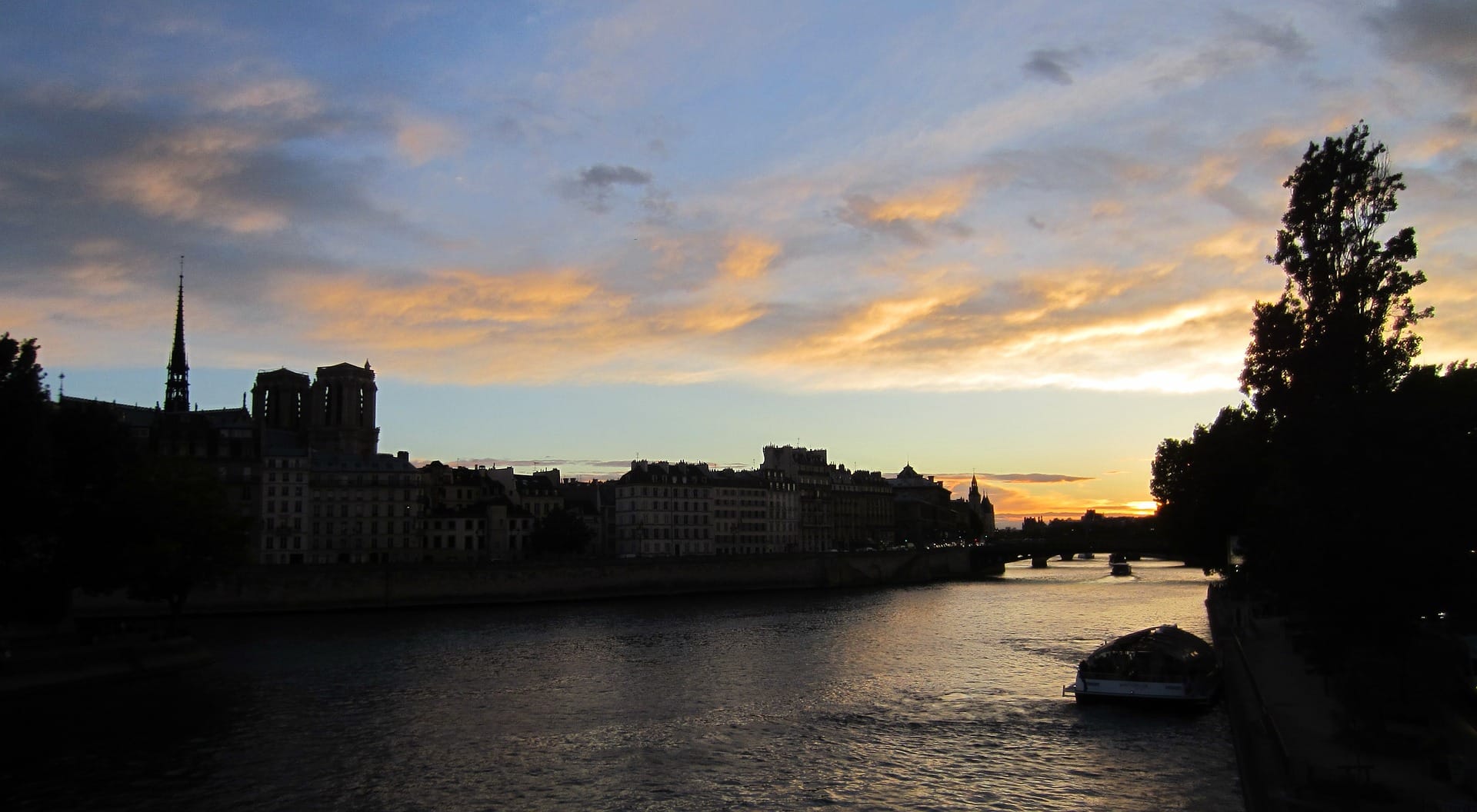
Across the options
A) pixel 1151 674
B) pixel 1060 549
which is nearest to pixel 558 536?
pixel 1060 549

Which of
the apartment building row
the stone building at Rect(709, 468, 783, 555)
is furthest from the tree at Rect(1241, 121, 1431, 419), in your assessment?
the stone building at Rect(709, 468, 783, 555)

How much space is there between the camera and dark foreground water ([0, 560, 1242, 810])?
1286 inches

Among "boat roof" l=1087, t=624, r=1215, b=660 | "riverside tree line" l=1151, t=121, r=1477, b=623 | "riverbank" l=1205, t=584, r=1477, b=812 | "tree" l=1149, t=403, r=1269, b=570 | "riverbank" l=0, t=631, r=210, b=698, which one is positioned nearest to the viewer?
"riverbank" l=1205, t=584, r=1477, b=812

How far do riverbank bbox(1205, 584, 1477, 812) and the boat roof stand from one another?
4580 mm

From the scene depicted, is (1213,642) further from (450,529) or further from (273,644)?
(450,529)

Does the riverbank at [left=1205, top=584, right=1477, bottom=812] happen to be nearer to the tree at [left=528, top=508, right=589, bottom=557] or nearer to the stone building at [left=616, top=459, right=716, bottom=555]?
the tree at [left=528, top=508, right=589, bottom=557]

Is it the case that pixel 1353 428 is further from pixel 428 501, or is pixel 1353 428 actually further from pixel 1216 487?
pixel 428 501

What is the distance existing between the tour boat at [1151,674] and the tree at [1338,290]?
12.6 m

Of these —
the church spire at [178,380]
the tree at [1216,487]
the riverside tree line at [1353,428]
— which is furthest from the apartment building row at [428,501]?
the riverside tree line at [1353,428]

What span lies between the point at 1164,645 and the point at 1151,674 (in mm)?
2227

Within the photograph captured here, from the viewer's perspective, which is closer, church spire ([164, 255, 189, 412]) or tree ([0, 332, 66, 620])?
tree ([0, 332, 66, 620])

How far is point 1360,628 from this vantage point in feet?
106

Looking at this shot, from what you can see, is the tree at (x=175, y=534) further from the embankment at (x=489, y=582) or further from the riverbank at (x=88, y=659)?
the embankment at (x=489, y=582)

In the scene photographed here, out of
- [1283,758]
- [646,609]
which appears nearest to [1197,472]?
[646,609]
